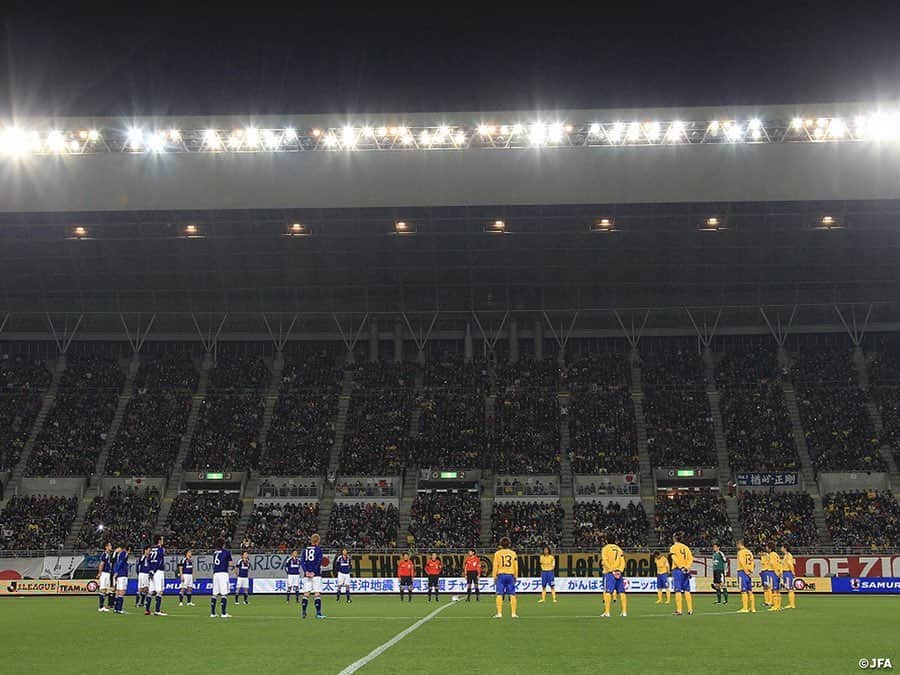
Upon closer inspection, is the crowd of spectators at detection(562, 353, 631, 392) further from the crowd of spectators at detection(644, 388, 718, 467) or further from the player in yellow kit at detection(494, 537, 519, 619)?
the player in yellow kit at detection(494, 537, 519, 619)

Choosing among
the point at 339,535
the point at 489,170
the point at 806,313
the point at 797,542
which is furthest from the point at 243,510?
the point at 806,313

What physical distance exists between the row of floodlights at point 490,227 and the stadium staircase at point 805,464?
13401 millimetres

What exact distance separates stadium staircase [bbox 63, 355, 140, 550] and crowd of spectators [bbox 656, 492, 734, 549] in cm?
3101

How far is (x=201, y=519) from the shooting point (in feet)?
178

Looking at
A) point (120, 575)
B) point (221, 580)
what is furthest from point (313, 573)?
point (120, 575)

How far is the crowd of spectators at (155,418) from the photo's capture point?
2324 inches

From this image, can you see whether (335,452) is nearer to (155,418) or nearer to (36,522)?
(155,418)

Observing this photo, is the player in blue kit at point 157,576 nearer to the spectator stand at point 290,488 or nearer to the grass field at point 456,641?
the grass field at point 456,641

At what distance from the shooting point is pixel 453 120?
150 ft

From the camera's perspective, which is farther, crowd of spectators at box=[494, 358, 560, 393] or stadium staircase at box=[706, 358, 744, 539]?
crowd of spectators at box=[494, 358, 560, 393]

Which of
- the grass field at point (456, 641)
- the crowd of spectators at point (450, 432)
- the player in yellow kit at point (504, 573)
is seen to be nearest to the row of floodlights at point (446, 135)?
the crowd of spectators at point (450, 432)

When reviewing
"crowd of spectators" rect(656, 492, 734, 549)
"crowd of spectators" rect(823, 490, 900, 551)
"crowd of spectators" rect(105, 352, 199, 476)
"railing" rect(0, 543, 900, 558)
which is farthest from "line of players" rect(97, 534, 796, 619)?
"crowd of spectators" rect(105, 352, 199, 476)

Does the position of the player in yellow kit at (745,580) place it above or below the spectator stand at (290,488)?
below

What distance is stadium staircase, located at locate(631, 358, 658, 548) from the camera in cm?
5341
